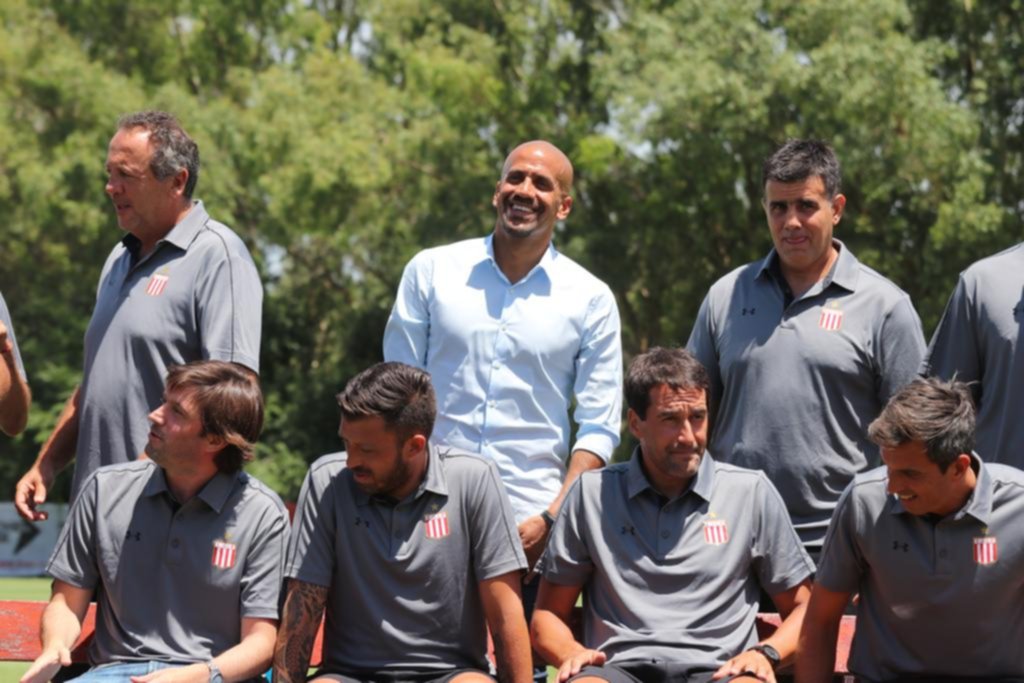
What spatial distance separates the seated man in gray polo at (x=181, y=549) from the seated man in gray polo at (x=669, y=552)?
3.06 feet

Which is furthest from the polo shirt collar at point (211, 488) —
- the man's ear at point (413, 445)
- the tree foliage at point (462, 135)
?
the tree foliage at point (462, 135)

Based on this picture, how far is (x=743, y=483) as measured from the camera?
206 inches

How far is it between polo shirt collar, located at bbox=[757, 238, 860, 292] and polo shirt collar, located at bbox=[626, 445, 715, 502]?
96 cm

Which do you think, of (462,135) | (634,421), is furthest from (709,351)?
(462,135)

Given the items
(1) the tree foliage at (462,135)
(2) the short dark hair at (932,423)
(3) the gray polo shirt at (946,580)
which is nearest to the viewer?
(2) the short dark hair at (932,423)

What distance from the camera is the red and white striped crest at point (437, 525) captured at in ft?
16.8

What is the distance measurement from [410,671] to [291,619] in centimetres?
41

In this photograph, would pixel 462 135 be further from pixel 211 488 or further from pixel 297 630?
pixel 297 630

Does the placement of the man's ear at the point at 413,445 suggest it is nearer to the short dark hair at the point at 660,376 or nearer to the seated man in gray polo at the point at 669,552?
the seated man in gray polo at the point at 669,552

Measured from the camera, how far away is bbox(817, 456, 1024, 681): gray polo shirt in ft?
15.5

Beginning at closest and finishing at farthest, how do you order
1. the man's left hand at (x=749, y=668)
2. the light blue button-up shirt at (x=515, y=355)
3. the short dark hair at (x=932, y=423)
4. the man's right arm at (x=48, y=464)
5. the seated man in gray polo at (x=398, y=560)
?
1. the short dark hair at (x=932, y=423)
2. the man's left hand at (x=749, y=668)
3. the seated man in gray polo at (x=398, y=560)
4. the man's right arm at (x=48, y=464)
5. the light blue button-up shirt at (x=515, y=355)

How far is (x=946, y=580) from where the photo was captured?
4.73 meters

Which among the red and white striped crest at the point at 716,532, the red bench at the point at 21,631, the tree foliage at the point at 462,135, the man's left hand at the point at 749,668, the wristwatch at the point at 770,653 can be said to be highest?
the tree foliage at the point at 462,135

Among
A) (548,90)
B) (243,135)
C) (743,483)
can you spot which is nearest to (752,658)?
(743,483)
